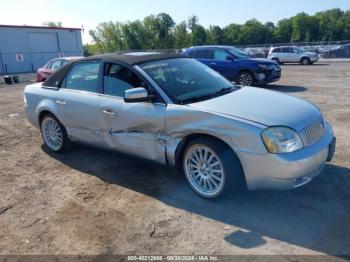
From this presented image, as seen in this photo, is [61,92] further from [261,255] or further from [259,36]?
[259,36]

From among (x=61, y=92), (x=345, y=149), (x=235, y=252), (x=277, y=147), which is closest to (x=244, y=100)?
(x=277, y=147)

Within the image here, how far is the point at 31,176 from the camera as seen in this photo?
16.3 ft

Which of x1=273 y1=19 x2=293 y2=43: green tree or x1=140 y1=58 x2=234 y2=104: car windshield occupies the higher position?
x1=273 y1=19 x2=293 y2=43: green tree

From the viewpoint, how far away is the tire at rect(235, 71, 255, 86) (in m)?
12.0

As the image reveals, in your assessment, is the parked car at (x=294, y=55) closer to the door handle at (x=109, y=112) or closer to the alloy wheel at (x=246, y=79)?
the alloy wheel at (x=246, y=79)

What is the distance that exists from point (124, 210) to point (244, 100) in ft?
6.11

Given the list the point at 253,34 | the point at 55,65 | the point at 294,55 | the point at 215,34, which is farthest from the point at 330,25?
the point at 55,65

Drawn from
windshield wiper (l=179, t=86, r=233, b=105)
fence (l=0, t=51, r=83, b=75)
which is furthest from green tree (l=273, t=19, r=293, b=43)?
windshield wiper (l=179, t=86, r=233, b=105)

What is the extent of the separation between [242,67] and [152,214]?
9.23 meters

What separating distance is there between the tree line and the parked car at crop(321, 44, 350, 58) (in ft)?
208

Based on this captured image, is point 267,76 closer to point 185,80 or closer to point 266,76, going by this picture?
point 266,76

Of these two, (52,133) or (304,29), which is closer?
(52,133)

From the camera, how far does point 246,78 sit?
12.0 m

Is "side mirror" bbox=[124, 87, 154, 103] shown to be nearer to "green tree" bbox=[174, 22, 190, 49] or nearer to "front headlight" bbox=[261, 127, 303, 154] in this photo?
"front headlight" bbox=[261, 127, 303, 154]
